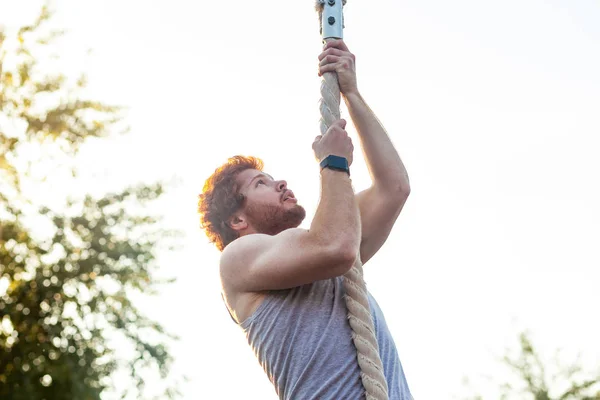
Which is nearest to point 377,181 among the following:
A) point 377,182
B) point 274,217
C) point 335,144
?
point 377,182

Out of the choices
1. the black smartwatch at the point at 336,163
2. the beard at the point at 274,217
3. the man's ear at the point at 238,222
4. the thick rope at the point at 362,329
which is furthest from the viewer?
the man's ear at the point at 238,222

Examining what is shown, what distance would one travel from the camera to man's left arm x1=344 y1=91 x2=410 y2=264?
8.86 ft

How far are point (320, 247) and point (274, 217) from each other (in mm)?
714

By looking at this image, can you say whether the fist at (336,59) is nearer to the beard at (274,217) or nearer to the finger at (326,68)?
the finger at (326,68)

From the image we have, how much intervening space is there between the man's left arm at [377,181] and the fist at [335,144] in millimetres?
512

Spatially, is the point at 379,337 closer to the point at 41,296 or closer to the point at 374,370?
the point at 374,370

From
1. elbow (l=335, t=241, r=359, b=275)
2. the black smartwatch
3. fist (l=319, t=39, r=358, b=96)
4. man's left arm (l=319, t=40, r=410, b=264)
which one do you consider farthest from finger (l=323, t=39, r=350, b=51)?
elbow (l=335, t=241, r=359, b=275)

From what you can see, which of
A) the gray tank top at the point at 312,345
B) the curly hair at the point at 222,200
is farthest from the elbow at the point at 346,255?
the curly hair at the point at 222,200

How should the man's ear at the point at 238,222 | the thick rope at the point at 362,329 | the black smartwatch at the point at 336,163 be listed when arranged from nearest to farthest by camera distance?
the thick rope at the point at 362,329, the black smartwatch at the point at 336,163, the man's ear at the point at 238,222

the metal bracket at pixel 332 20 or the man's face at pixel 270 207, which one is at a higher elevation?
the metal bracket at pixel 332 20

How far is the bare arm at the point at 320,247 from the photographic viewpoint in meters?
1.99

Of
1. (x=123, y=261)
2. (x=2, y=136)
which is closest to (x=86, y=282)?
(x=123, y=261)

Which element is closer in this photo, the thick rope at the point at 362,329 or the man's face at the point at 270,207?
the thick rope at the point at 362,329

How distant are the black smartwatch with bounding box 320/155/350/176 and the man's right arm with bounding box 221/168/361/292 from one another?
1 cm
